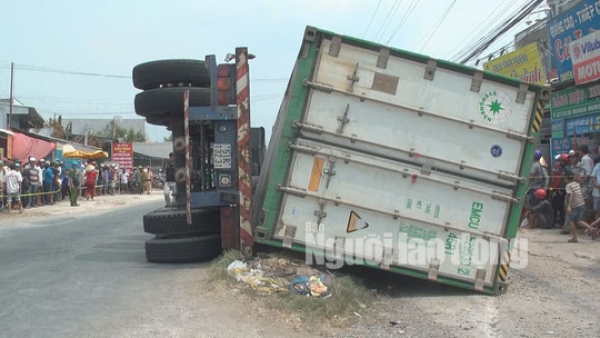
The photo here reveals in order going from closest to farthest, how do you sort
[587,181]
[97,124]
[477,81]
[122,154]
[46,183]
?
1. [477,81]
2. [587,181]
3. [46,183]
4. [122,154]
5. [97,124]

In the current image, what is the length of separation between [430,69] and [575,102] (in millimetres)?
9919

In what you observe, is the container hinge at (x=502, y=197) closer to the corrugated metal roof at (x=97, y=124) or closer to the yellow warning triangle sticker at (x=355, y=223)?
the yellow warning triangle sticker at (x=355, y=223)

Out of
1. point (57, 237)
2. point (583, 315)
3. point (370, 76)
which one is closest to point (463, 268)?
point (583, 315)

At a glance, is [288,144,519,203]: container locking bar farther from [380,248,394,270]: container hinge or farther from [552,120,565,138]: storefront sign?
[552,120,565,138]: storefront sign

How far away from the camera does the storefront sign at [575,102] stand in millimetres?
13539

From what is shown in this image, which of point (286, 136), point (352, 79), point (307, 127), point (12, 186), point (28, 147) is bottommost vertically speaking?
point (12, 186)

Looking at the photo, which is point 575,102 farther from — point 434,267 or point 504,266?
point 434,267

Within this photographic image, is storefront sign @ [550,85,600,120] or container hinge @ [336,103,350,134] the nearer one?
container hinge @ [336,103,350,134]

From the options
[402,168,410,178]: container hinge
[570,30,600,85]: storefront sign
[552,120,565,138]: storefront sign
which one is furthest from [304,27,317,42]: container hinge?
[552,120,565,138]: storefront sign

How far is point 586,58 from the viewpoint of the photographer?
1312 centimetres

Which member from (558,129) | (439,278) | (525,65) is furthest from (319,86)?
(525,65)

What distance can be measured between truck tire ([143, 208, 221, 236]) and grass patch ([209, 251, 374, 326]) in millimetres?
1604

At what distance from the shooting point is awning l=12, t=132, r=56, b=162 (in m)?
22.9

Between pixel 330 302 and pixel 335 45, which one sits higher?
pixel 335 45
